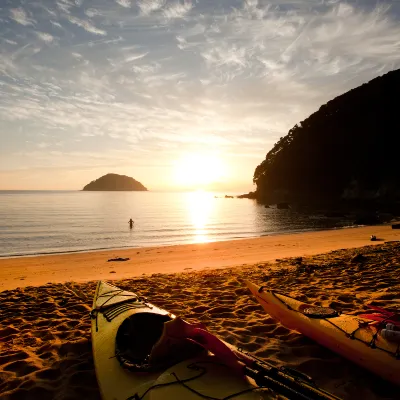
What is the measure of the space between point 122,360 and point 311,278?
6146 millimetres

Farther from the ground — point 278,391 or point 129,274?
point 278,391

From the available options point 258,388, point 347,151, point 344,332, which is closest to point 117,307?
point 258,388

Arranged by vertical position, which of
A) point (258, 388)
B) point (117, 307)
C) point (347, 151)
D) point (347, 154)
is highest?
point (347, 151)

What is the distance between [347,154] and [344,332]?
72.6 metres

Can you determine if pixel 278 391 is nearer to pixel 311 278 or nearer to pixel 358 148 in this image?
pixel 311 278

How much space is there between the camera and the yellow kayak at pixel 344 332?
345 centimetres

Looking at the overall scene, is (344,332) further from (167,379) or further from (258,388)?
(167,379)

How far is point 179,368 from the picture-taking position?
298 cm

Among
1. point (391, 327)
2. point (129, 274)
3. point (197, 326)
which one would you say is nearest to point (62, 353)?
point (197, 326)

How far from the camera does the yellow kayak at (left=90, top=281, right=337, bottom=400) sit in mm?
2650

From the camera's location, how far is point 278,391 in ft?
8.61

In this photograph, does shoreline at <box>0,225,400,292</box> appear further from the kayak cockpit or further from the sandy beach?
the kayak cockpit

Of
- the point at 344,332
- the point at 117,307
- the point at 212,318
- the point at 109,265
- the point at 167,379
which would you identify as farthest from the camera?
the point at 109,265

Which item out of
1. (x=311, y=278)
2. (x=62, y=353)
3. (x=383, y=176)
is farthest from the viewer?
(x=383, y=176)
